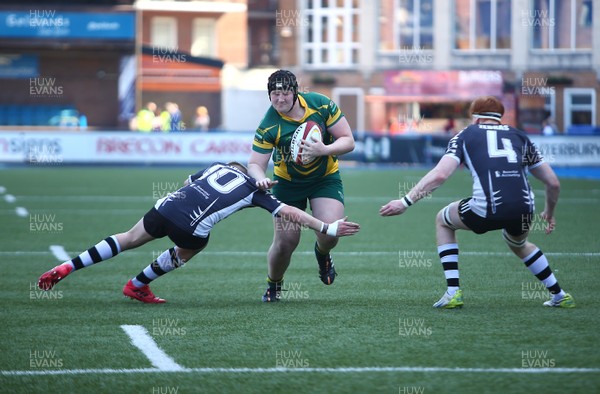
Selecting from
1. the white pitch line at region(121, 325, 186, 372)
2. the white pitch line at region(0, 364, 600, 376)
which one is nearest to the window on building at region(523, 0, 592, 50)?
the white pitch line at region(121, 325, 186, 372)

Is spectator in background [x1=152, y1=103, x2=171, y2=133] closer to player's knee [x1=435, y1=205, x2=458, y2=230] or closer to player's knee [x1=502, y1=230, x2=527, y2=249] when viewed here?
player's knee [x1=435, y1=205, x2=458, y2=230]

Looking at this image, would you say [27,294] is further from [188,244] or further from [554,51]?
[554,51]

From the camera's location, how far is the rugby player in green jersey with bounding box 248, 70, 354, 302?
30.6 ft

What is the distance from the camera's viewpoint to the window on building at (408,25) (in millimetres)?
59812

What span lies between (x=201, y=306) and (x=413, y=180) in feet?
68.2

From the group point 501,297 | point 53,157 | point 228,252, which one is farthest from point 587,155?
point 501,297

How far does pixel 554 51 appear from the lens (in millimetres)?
58062

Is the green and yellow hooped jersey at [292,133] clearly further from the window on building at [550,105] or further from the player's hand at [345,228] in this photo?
the window on building at [550,105]

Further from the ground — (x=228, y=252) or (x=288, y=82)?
(x=288, y=82)

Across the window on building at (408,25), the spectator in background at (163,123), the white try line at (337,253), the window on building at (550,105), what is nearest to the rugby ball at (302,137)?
the white try line at (337,253)

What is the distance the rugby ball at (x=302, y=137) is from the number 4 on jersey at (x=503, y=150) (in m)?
1.49

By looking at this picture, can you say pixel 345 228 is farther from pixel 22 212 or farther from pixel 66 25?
pixel 66 25

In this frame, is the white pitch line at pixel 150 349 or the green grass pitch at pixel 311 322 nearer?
the green grass pitch at pixel 311 322

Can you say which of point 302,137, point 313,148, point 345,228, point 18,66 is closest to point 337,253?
point 302,137
